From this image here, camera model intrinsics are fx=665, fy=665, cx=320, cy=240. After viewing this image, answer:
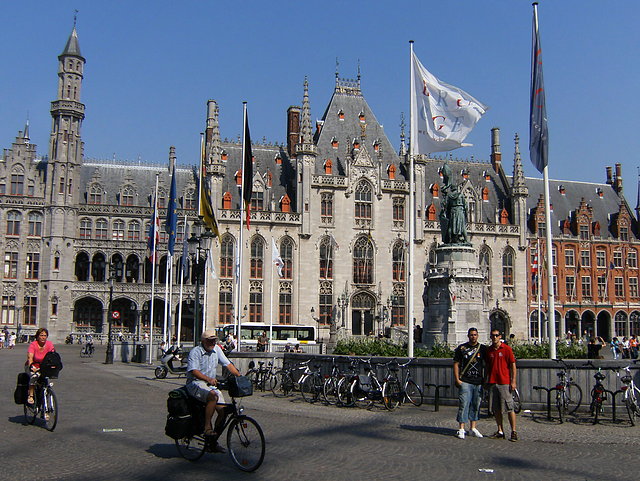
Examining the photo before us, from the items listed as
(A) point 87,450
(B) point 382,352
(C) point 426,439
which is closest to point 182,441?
(A) point 87,450

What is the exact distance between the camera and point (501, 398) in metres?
12.6

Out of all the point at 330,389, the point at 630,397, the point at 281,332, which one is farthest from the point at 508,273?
the point at 630,397

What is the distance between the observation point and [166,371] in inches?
1093

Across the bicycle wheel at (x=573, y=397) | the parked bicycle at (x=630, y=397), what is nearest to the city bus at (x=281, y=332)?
the bicycle wheel at (x=573, y=397)

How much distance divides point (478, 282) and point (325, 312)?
1351 inches

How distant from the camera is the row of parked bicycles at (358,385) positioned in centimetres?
1700

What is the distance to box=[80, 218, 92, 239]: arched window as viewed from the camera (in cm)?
6072

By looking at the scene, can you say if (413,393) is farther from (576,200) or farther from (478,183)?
(576,200)

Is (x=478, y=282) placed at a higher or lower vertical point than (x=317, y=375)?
higher

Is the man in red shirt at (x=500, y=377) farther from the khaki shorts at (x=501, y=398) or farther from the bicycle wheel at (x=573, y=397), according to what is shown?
the bicycle wheel at (x=573, y=397)

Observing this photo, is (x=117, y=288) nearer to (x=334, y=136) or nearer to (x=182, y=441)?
(x=334, y=136)

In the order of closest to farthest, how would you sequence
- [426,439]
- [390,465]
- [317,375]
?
[390,465], [426,439], [317,375]

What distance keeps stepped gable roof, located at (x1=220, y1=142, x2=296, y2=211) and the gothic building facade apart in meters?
0.14

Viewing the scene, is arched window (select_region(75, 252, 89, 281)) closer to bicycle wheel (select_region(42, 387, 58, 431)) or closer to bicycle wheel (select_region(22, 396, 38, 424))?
bicycle wheel (select_region(22, 396, 38, 424))
